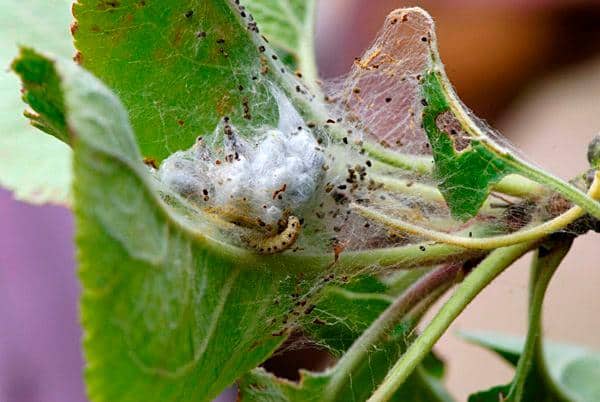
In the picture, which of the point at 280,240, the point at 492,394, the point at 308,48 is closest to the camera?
the point at 280,240

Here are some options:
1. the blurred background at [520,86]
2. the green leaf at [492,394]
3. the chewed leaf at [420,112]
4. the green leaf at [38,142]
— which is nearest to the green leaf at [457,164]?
the chewed leaf at [420,112]

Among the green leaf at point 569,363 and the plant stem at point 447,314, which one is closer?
the plant stem at point 447,314

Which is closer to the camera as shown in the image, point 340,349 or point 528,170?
point 528,170

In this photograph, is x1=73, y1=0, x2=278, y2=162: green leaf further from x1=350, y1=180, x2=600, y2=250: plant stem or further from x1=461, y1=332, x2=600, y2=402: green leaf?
x1=461, y1=332, x2=600, y2=402: green leaf

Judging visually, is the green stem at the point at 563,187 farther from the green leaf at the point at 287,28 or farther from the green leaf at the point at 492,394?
the green leaf at the point at 287,28

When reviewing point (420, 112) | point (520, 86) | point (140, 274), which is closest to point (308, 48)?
point (420, 112)

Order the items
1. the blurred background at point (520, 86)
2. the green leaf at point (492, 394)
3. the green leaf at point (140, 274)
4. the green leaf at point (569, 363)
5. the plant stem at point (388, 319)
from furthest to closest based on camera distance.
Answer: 1. the blurred background at point (520, 86)
2. the green leaf at point (569, 363)
3. the green leaf at point (492, 394)
4. the plant stem at point (388, 319)
5. the green leaf at point (140, 274)

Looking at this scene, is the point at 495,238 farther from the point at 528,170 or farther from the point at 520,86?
the point at 520,86
